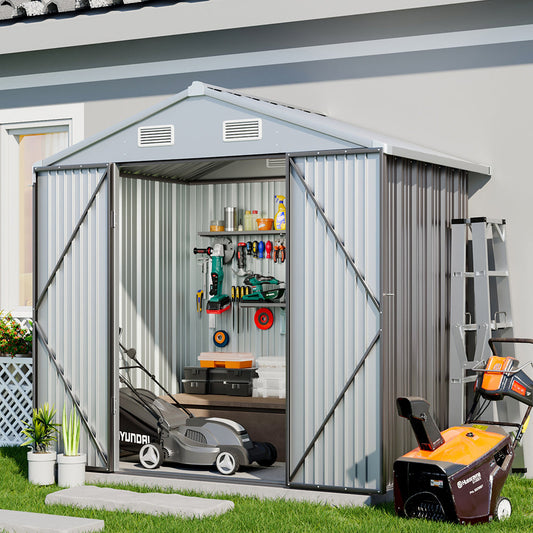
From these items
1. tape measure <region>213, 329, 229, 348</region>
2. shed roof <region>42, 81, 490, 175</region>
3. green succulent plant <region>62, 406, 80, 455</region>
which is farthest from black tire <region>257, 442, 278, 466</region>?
shed roof <region>42, 81, 490, 175</region>

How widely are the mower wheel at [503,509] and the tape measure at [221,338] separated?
371 cm

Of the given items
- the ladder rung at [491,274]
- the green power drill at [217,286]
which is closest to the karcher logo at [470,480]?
the ladder rung at [491,274]

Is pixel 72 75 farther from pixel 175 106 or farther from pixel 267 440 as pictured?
pixel 267 440

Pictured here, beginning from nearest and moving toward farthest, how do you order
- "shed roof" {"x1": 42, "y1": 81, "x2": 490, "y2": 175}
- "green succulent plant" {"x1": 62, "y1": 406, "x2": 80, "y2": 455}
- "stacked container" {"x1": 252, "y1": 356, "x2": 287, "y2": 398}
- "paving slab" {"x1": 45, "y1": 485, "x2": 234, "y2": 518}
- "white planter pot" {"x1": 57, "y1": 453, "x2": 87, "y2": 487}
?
"paving slab" {"x1": 45, "y1": 485, "x2": 234, "y2": 518} → "shed roof" {"x1": 42, "y1": 81, "x2": 490, "y2": 175} → "white planter pot" {"x1": 57, "y1": 453, "x2": 87, "y2": 487} → "green succulent plant" {"x1": 62, "y1": 406, "x2": 80, "y2": 455} → "stacked container" {"x1": 252, "y1": 356, "x2": 287, "y2": 398}

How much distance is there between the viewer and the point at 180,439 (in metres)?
7.86

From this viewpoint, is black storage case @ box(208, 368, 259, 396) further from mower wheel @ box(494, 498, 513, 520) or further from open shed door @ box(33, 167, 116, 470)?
mower wheel @ box(494, 498, 513, 520)

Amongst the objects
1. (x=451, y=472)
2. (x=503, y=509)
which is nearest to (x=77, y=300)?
(x=451, y=472)

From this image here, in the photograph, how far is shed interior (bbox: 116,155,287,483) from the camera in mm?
9062

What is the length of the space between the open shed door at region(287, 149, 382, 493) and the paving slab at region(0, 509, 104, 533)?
150 cm

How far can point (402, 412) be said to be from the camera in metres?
6.24

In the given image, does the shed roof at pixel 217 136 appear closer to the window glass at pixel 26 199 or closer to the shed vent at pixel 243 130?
the shed vent at pixel 243 130

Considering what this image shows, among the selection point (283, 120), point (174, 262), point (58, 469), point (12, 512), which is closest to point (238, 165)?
point (174, 262)

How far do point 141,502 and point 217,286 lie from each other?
316 cm

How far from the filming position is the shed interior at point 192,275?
9.06m
